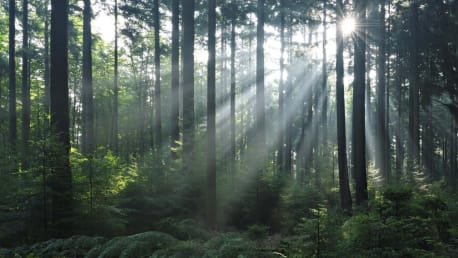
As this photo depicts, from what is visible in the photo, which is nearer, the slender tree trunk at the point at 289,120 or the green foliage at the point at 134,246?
the green foliage at the point at 134,246

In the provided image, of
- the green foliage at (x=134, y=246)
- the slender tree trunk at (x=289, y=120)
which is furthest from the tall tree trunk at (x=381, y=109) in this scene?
the green foliage at (x=134, y=246)

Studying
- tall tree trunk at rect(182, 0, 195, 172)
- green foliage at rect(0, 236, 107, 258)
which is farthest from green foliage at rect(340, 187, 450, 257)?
tall tree trunk at rect(182, 0, 195, 172)

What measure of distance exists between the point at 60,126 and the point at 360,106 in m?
10.8

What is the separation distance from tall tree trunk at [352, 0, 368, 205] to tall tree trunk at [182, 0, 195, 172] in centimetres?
654

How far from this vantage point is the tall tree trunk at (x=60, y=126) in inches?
288

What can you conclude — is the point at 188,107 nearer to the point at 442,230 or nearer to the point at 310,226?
the point at 310,226

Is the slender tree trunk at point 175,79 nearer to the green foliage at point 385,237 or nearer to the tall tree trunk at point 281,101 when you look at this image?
the tall tree trunk at point 281,101

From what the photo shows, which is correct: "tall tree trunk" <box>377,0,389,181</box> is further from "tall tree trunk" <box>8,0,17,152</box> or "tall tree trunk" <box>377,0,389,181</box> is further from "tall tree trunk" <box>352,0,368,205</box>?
"tall tree trunk" <box>8,0,17,152</box>

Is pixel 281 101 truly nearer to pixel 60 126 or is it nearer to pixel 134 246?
pixel 60 126

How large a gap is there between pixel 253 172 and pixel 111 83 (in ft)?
79.7

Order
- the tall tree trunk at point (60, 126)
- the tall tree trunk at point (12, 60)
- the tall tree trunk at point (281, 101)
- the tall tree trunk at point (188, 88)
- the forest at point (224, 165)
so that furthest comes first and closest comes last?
the tall tree trunk at point (281, 101) → the tall tree trunk at point (12, 60) → the tall tree trunk at point (188, 88) → the tall tree trunk at point (60, 126) → the forest at point (224, 165)

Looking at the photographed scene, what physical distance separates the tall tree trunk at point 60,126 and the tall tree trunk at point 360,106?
9971 millimetres

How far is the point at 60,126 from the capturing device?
8.44 m

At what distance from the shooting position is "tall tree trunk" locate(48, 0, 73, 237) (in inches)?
288
